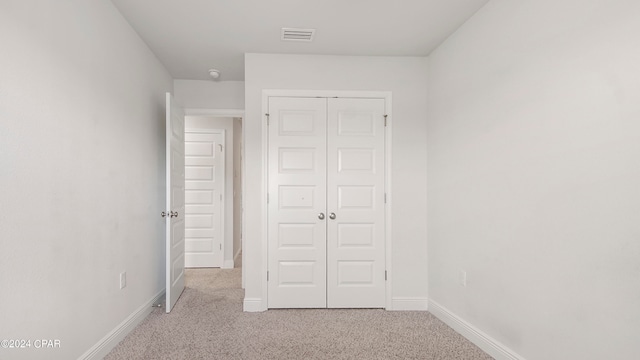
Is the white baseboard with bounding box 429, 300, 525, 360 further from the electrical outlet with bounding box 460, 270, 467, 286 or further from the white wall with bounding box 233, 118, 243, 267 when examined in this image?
the white wall with bounding box 233, 118, 243, 267

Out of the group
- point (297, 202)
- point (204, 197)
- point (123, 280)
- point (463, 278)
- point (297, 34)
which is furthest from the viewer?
point (204, 197)

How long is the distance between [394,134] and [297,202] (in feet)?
3.86

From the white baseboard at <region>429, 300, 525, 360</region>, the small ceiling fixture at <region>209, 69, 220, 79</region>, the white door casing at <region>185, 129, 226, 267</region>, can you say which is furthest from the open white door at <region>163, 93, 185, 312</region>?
the white baseboard at <region>429, 300, 525, 360</region>

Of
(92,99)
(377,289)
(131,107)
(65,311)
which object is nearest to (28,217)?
(65,311)

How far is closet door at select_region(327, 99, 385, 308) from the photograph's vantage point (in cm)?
316

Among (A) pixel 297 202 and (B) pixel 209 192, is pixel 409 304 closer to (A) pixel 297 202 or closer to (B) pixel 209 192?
(A) pixel 297 202

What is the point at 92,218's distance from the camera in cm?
208

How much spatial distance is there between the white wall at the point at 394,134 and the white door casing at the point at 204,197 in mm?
1894

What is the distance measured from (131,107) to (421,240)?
2893 millimetres

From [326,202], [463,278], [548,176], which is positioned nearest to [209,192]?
[326,202]

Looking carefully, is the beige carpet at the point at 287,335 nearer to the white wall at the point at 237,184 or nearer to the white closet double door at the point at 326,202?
the white closet double door at the point at 326,202

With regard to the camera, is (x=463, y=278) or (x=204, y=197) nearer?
(x=463, y=278)

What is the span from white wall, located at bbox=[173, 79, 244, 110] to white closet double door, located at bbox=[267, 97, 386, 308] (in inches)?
41.1

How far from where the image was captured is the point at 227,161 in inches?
195
